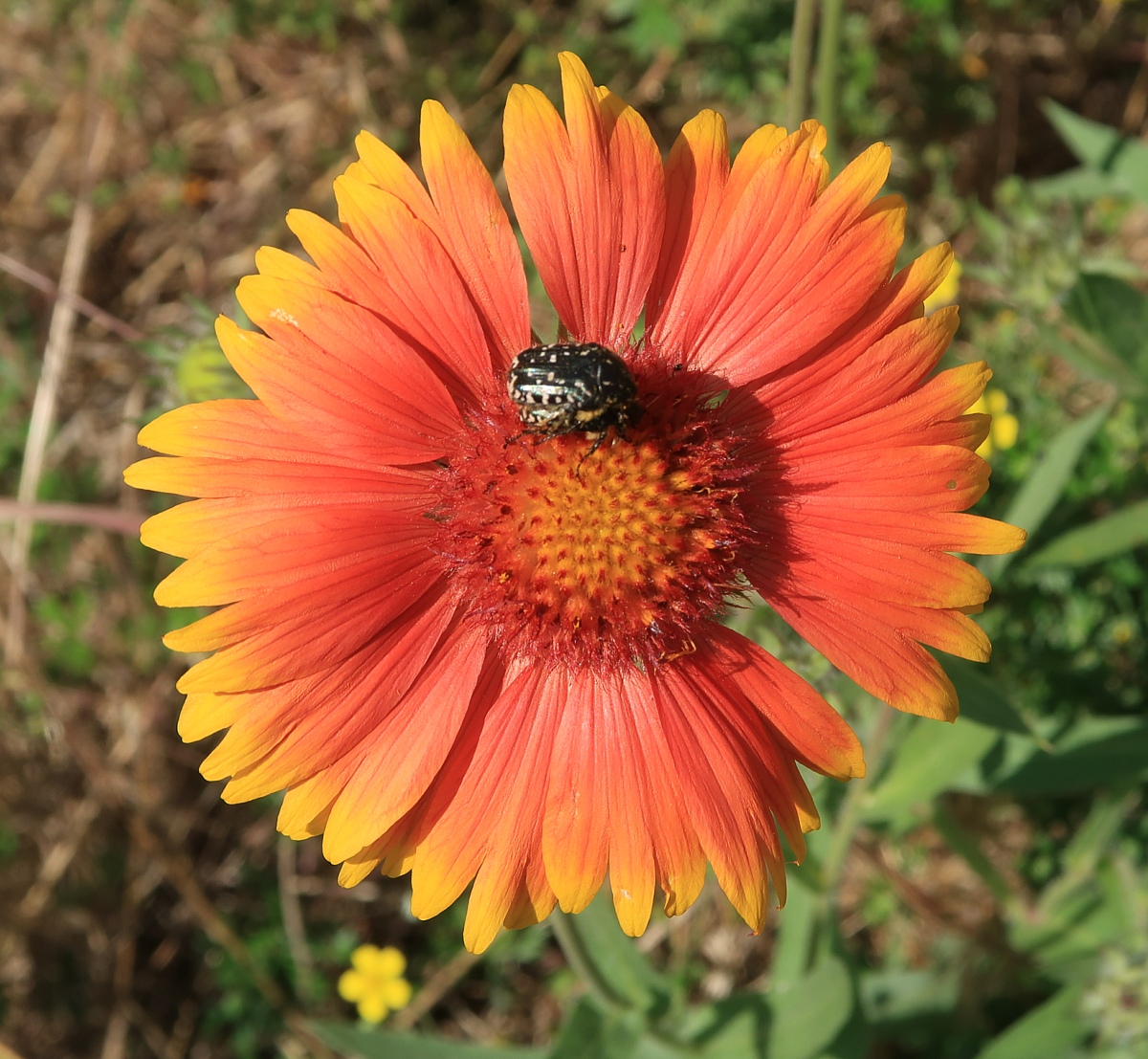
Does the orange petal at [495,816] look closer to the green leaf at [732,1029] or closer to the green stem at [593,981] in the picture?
the green stem at [593,981]

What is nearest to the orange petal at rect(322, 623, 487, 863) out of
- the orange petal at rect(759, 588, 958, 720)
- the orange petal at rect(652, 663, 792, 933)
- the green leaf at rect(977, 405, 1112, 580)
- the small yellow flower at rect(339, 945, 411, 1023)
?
the orange petal at rect(652, 663, 792, 933)

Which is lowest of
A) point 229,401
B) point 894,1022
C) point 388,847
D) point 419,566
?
point 894,1022

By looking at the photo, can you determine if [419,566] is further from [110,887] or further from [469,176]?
[110,887]

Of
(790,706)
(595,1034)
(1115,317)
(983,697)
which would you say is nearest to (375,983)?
(595,1034)

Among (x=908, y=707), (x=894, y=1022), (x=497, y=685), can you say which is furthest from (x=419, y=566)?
(x=894, y=1022)

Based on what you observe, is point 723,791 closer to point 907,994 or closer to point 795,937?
point 795,937

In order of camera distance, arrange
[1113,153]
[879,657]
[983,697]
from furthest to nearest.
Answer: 1. [1113,153]
2. [983,697]
3. [879,657]

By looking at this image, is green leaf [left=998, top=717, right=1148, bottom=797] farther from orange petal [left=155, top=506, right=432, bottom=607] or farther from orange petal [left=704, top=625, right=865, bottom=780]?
orange petal [left=155, top=506, right=432, bottom=607]
